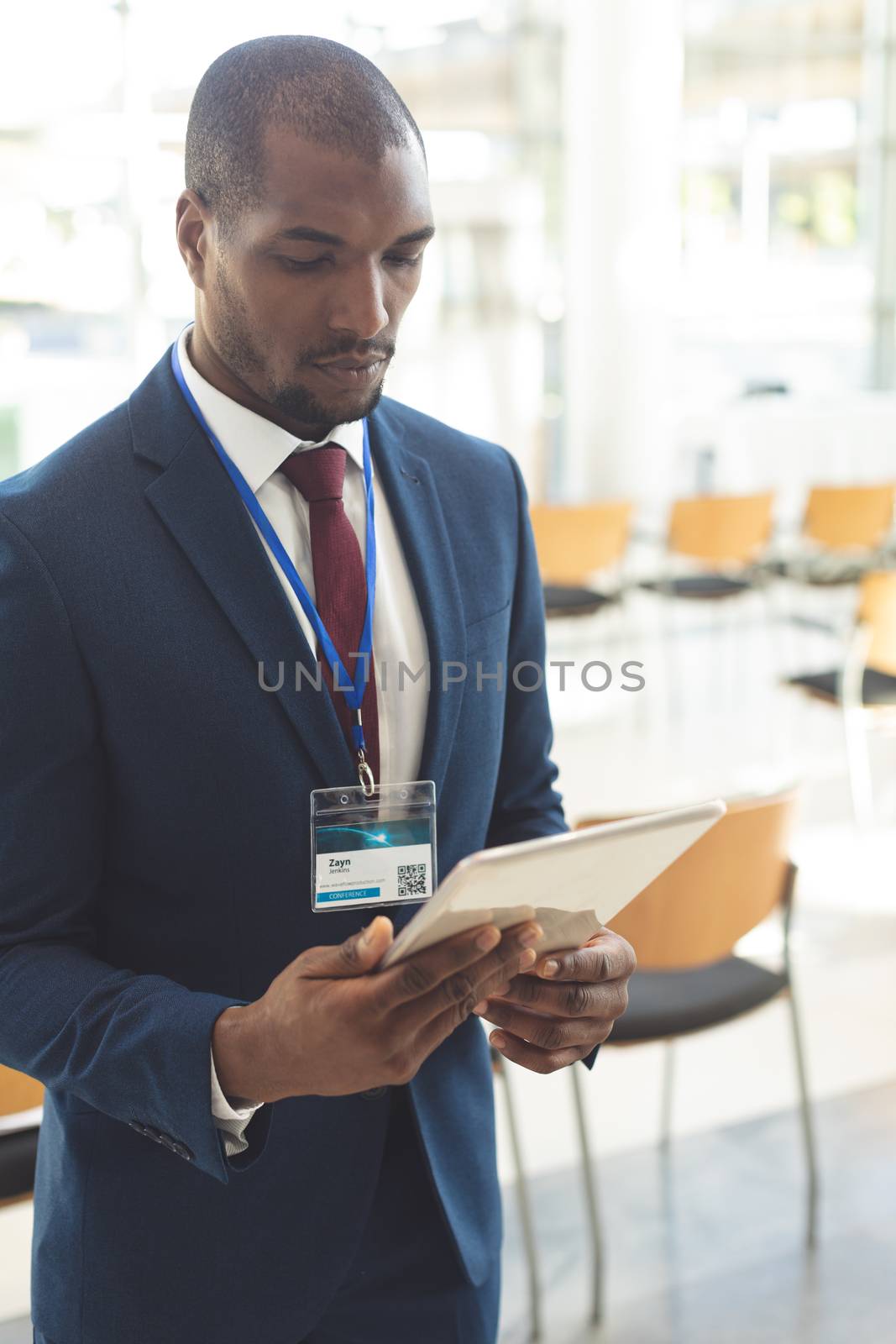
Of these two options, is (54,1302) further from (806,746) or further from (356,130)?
(806,746)

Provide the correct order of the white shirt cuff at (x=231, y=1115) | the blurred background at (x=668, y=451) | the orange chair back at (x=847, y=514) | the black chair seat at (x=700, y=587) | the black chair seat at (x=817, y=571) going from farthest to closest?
1. the orange chair back at (x=847, y=514)
2. the black chair seat at (x=817, y=571)
3. the black chair seat at (x=700, y=587)
4. the blurred background at (x=668, y=451)
5. the white shirt cuff at (x=231, y=1115)

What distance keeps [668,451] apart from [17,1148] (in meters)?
6.62

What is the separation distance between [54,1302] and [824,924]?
316cm

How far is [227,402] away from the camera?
1.19m

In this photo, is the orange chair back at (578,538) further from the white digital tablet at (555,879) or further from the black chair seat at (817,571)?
the white digital tablet at (555,879)

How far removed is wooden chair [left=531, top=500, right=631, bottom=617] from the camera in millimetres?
5527

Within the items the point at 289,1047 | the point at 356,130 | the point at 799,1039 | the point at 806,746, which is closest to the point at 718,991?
the point at 799,1039

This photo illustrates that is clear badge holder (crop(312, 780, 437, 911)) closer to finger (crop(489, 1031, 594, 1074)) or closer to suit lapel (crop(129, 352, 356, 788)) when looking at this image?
suit lapel (crop(129, 352, 356, 788))

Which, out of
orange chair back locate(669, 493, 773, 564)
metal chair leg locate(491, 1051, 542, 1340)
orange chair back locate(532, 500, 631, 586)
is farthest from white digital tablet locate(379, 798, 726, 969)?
orange chair back locate(669, 493, 773, 564)

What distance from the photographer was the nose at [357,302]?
1.09m

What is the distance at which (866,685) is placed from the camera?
4434mm

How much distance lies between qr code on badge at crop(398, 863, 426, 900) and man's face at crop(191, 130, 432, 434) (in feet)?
1.33

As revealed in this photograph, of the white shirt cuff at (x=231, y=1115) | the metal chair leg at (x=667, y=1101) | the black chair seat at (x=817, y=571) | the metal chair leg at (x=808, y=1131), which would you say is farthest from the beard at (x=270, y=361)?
the black chair seat at (x=817, y=571)

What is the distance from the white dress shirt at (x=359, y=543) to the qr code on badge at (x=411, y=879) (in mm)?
77
